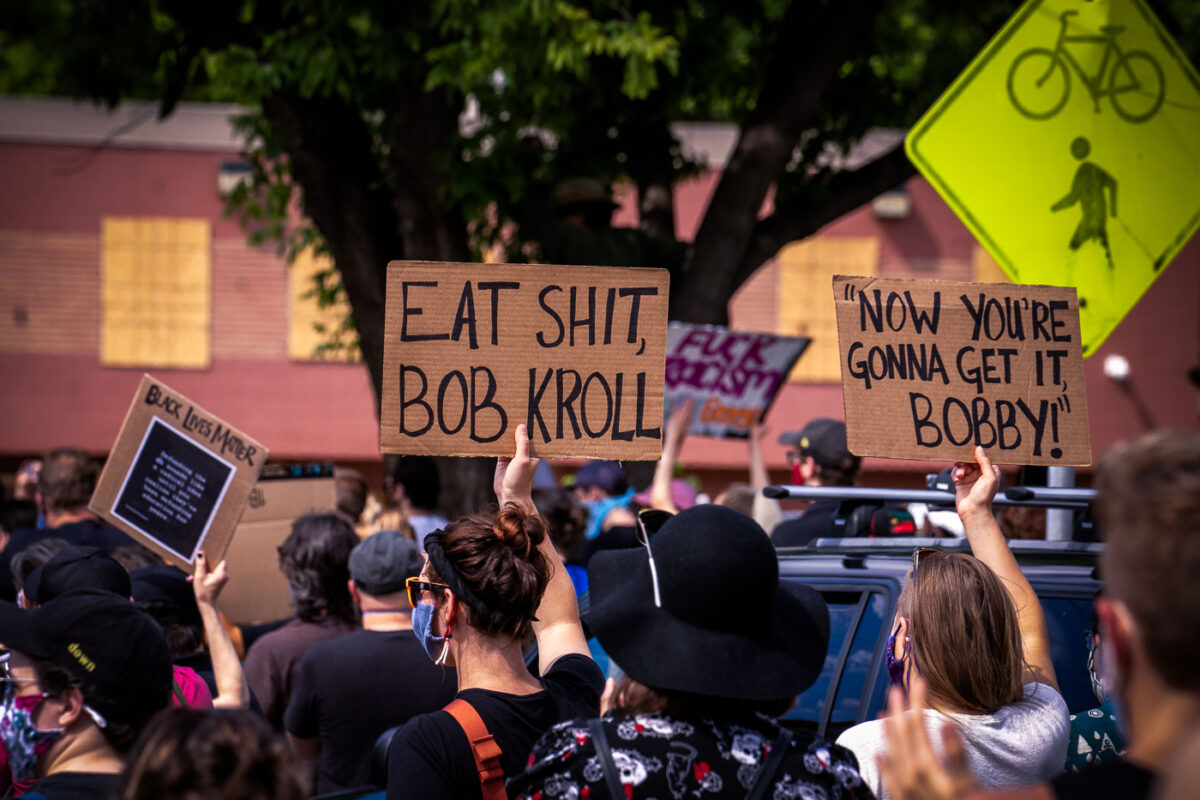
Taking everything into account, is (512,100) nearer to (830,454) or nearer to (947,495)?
(830,454)

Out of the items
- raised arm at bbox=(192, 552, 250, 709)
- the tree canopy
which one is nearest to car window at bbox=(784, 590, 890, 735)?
raised arm at bbox=(192, 552, 250, 709)

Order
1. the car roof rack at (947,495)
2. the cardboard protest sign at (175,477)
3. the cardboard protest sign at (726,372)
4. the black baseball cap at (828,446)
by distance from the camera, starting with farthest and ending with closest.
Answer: the cardboard protest sign at (726,372)
the black baseball cap at (828,446)
the cardboard protest sign at (175,477)
the car roof rack at (947,495)

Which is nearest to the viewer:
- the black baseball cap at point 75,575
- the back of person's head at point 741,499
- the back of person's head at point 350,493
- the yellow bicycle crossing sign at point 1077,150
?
the black baseball cap at point 75,575

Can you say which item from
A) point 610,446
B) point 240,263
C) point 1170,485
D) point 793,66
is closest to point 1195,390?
point 793,66

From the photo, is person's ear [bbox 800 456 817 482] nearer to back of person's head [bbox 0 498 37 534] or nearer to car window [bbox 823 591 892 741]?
car window [bbox 823 591 892 741]

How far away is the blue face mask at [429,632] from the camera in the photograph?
9.11 feet

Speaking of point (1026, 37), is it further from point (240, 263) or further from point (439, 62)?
point (240, 263)

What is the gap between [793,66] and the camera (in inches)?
297

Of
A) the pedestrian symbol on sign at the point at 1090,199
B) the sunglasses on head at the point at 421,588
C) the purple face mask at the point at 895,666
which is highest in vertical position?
the pedestrian symbol on sign at the point at 1090,199

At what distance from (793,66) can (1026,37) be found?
126 inches

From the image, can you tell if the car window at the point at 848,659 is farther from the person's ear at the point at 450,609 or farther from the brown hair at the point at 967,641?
the person's ear at the point at 450,609

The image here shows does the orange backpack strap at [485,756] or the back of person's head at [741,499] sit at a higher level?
the back of person's head at [741,499]

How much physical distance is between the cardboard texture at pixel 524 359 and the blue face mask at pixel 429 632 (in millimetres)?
451

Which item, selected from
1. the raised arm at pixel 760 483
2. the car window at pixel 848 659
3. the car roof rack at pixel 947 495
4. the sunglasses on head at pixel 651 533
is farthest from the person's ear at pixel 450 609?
the raised arm at pixel 760 483
